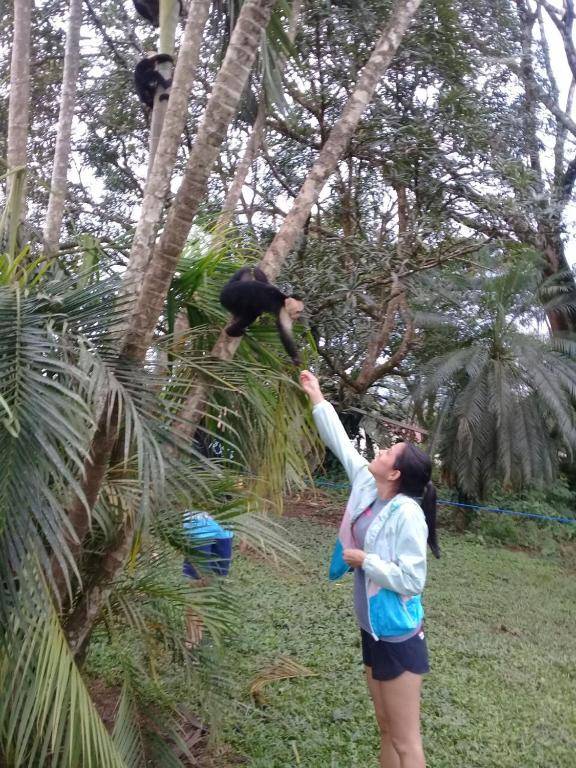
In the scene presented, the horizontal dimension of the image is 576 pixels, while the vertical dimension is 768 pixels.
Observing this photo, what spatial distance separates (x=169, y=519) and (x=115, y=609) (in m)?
0.50

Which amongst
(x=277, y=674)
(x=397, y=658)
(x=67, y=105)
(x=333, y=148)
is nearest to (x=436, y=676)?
(x=277, y=674)

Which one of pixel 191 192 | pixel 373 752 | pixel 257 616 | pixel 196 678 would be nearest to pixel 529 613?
pixel 257 616

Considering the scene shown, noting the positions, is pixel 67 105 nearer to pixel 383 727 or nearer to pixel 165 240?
pixel 165 240

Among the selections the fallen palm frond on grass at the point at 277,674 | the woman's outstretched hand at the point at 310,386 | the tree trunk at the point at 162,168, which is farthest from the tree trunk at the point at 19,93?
the fallen palm frond on grass at the point at 277,674

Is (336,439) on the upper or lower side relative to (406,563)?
upper

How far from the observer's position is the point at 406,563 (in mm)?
2420

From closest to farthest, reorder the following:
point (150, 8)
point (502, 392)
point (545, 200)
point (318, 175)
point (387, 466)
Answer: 1. point (387, 466)
2. point (318, 175)
3. point (150, 8)
4. point (545, 200)
5. point (502, 392)

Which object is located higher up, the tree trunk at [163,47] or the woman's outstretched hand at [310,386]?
the tree trunk at [163,47]

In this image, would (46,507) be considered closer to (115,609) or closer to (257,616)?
(115,609)

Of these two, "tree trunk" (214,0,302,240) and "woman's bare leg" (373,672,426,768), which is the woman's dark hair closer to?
"woman's bare leg" (373,672,426,768)

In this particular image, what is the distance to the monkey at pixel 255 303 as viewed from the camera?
2.98 metres

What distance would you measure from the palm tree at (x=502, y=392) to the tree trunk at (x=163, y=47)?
22.3 ft

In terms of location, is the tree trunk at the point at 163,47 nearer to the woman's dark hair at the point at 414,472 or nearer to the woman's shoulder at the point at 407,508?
the woman's dark hair at the point at 414,472

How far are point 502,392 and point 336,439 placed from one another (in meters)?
7.44
